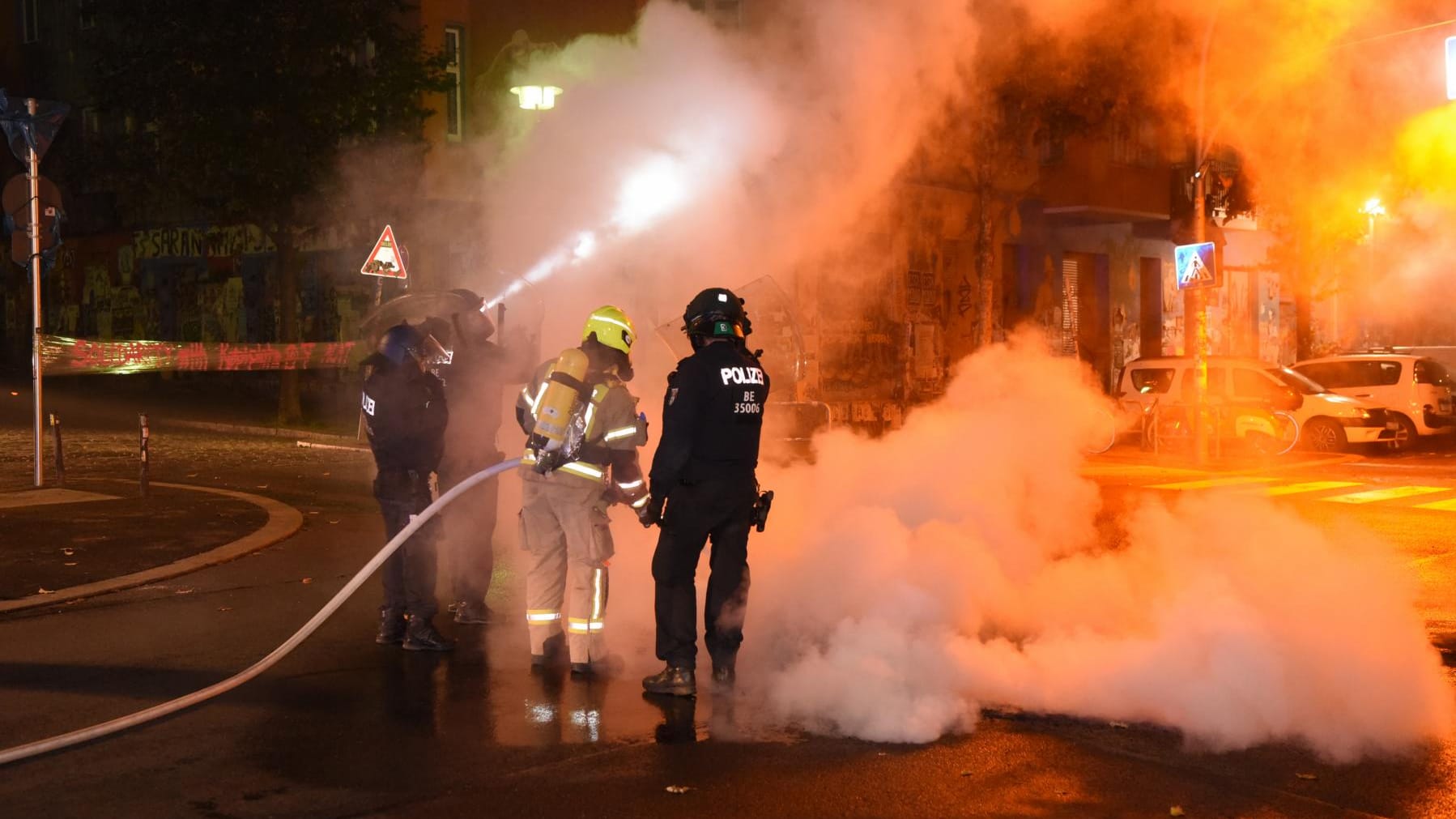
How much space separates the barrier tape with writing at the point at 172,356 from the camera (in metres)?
18.0

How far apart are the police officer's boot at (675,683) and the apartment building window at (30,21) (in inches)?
1320

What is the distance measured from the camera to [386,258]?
17906 millimetres

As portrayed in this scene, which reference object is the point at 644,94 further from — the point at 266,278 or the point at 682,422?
the point at 266,278

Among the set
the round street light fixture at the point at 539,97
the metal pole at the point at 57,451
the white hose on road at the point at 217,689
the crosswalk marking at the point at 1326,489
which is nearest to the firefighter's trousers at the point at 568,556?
the white hose on road at the point at 217,689

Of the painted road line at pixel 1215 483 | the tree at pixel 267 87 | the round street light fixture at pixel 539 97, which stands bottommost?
the painted road line at pixel 1215 483

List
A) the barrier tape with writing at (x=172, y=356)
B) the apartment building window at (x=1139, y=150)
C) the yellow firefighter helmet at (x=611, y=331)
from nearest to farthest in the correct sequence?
the yellow firefighter helmet at (x=611, y=331)
the barrier tape with writing at (x=172, y=356)
the apartment building window at (x=1139, y=150)

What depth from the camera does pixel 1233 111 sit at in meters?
18.1

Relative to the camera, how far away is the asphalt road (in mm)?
5164

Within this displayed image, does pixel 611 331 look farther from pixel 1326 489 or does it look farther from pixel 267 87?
pixel 267 87

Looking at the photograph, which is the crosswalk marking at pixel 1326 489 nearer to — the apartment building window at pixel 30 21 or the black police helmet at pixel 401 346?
the black police helmet at pixel 401 346

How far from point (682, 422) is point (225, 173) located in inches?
748

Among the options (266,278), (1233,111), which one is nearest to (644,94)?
(1233,111)

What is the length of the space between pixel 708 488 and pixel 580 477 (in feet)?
2.83

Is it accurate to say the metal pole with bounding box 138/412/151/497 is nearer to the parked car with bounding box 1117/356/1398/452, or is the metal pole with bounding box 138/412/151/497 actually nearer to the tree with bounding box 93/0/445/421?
the tree with bounding box 93/0/445/421
